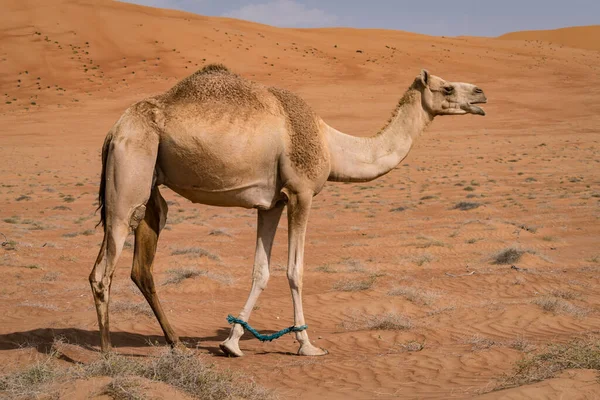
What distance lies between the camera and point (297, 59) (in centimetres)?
6769

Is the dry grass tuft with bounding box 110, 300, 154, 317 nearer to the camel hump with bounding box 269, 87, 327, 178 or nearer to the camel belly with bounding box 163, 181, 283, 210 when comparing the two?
the camel belly with bounding box 163, 181, 283, 210

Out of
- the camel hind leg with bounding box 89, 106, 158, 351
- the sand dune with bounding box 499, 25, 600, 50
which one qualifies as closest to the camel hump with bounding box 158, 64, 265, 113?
the camel hind leg with bounding box 89, 106, 158, 351

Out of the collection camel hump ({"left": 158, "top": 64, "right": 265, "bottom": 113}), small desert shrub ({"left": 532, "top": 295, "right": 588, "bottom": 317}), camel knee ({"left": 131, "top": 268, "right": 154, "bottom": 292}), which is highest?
camel hump ({"left": 158, "top": 64, "right": 265, "bottom": 113})

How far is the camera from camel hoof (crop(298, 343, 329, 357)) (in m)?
7.50

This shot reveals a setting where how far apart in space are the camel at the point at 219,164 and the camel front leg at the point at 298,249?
0.01m

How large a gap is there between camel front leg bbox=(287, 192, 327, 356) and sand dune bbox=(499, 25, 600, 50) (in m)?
120

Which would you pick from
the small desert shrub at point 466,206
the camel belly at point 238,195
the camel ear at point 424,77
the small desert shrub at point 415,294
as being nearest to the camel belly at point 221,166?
the camel belly at point 238,195

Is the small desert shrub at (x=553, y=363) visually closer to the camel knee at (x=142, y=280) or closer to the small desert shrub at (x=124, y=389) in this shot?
the small desert shrub at (x=124, y=389)

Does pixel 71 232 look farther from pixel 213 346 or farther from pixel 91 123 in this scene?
pixel 91 123

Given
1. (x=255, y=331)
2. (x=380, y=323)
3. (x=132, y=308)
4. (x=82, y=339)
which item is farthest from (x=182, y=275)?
(x=255, y=331)

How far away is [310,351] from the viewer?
7.50 meters

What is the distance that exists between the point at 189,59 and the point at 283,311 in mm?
56564

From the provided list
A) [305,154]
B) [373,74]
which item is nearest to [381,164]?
[305,154]

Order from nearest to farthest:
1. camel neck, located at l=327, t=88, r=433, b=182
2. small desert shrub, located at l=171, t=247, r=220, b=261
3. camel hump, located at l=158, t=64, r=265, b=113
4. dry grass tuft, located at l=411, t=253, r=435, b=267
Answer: camel hump, located at l=158, t=64, r=265, b=113, camel neck, located at l=327, t=88, r=433, b=182, dry grass tuft, located at l=411, t=253, r=435, b=267, small desert shrub, located at l=171, t=247, r=220, b=261
